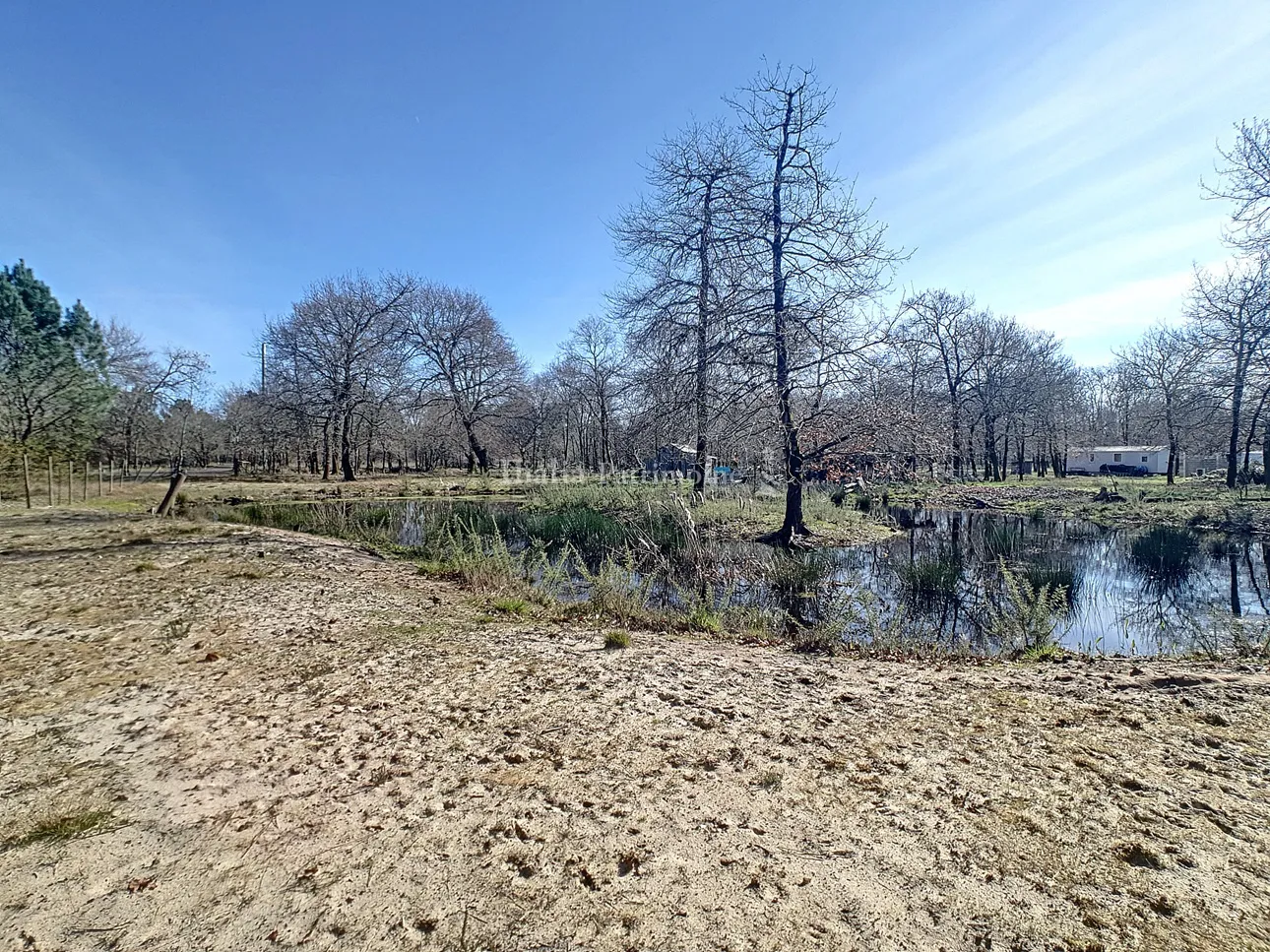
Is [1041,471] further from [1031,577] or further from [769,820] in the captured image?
[769,820]

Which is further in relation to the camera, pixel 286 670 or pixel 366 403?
pixel 366 403

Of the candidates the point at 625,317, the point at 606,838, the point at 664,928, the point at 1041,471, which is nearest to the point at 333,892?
the point at 606,838

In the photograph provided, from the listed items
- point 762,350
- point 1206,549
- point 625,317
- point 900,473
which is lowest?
point 1206,549

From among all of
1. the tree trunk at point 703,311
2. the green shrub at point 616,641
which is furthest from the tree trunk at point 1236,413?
the green shrub at point 616,641

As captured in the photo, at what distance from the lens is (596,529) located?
1318 centimetres

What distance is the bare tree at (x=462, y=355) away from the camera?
3581cm

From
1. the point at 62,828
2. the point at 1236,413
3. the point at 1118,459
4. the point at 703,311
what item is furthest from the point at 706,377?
the point at 1118,459

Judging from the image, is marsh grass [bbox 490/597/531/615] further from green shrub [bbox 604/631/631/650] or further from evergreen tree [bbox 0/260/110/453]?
evergreen tree [bbox 0/260/110/453]

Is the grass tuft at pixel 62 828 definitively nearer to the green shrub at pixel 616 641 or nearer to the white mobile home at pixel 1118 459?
the green shrub at pixel 616 641

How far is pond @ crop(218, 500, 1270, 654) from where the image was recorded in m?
6.76

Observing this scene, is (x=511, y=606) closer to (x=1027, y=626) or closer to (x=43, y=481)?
(x=1027, y=626)

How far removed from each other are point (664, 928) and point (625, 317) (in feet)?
50.2

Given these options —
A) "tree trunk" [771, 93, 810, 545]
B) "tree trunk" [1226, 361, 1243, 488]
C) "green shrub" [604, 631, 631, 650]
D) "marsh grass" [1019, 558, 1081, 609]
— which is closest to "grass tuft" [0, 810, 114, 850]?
"green shrub" [604, 631, 631, 650]

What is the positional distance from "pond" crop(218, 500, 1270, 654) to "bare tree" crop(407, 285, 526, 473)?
822 inches
